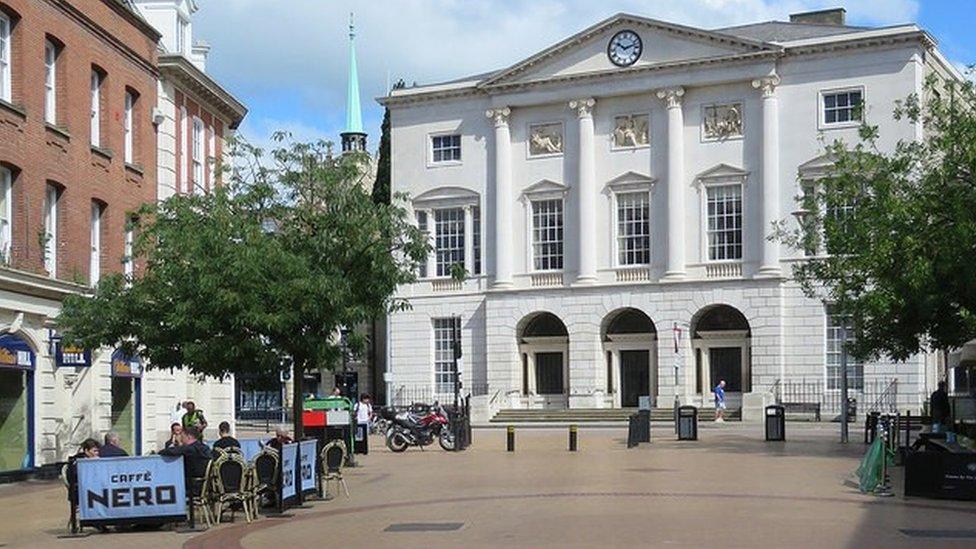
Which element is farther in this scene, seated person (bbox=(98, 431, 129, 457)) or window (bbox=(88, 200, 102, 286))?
window (bbox=(88, 200, 102, 286))

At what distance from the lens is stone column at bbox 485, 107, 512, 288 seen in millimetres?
68062

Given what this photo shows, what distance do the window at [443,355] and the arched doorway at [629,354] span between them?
7.59 m

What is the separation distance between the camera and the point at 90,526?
1936 cm

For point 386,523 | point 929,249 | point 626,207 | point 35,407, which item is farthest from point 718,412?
point 386,523

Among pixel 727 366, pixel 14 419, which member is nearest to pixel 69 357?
pixel 14 419

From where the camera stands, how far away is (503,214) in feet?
223

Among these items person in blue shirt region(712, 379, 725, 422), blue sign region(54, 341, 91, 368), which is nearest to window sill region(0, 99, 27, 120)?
blue sign region(54, 341, 91, 368)

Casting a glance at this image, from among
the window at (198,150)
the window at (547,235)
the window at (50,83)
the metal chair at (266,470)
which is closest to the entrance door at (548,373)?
the window at (547,235)

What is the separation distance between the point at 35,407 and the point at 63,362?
1.19m

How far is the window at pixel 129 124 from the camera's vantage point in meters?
36.0

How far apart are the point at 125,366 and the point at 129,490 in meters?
16.4

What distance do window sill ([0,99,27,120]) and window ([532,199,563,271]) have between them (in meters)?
40.3

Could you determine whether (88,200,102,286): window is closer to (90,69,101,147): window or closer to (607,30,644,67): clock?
(90,69,101,147): window

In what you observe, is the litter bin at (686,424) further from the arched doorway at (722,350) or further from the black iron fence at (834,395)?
the arched doorway at (722,350)
